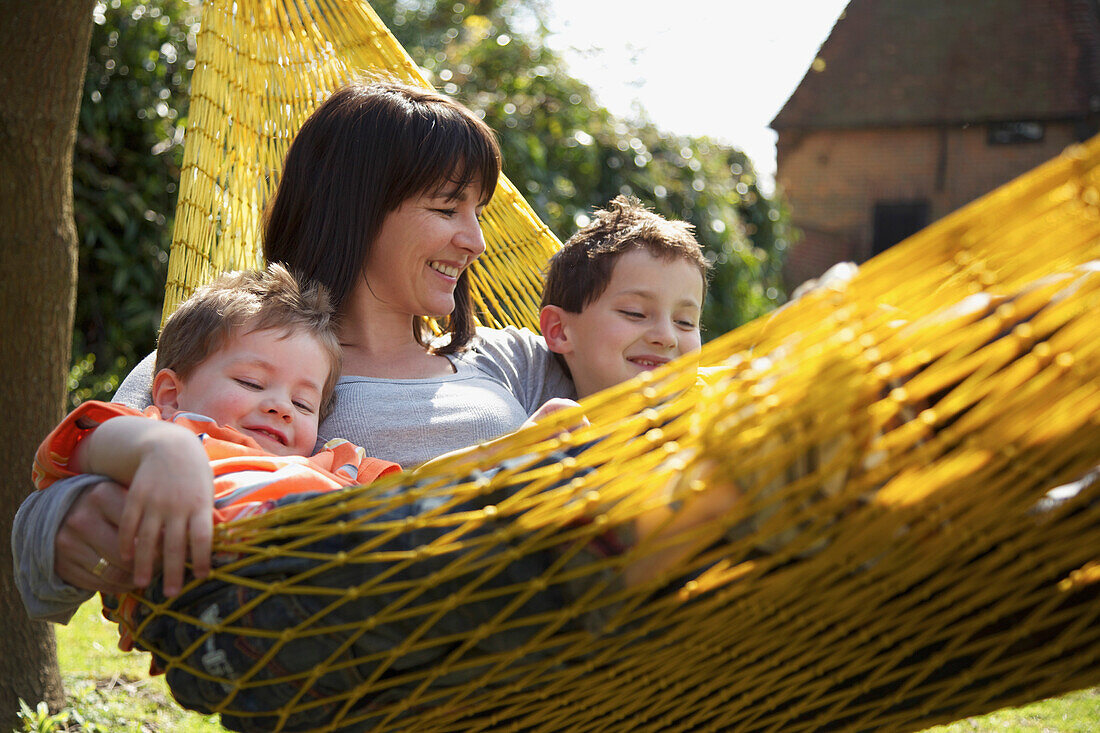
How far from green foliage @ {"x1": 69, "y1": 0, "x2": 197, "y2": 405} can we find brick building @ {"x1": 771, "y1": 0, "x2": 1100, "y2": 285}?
35.9ft

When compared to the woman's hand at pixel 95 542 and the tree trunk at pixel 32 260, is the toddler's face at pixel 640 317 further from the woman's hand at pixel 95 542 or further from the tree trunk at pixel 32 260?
the tree trunk at pixel 32 260

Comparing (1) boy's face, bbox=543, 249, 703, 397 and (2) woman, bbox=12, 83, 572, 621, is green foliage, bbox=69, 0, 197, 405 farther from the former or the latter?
(1) boy's face, bbox=543, 249, 703, 397

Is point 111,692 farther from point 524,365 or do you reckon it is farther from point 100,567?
point 100,567

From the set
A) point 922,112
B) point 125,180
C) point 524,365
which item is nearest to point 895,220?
point 922,112

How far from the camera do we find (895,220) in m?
14.2

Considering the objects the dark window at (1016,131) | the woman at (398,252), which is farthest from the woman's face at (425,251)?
the dark window at (1016,131)

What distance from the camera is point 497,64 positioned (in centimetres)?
451

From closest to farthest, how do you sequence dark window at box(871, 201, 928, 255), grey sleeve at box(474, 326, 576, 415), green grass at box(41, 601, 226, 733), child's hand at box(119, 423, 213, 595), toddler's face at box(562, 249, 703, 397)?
1. child's hand at box(119, 423, 213, 595)
2. toddler's face at box(562, 249, 703, 397)
3. grey sleeve at box(474, 326, 576, 415)
4. green grass at box(41, 601, 226, 733)
5. dark window at box(871, 201, 928, 255)

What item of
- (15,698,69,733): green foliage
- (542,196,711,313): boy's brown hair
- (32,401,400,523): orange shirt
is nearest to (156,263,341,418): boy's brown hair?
(32,401,400,523): orange shirt

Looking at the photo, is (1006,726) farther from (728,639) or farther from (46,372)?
(46,372)

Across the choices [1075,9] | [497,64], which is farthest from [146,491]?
[1075,9]

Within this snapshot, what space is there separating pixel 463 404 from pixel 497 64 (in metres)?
3.27

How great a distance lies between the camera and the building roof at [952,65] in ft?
44.8

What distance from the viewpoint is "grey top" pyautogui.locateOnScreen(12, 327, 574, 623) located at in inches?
58.4
